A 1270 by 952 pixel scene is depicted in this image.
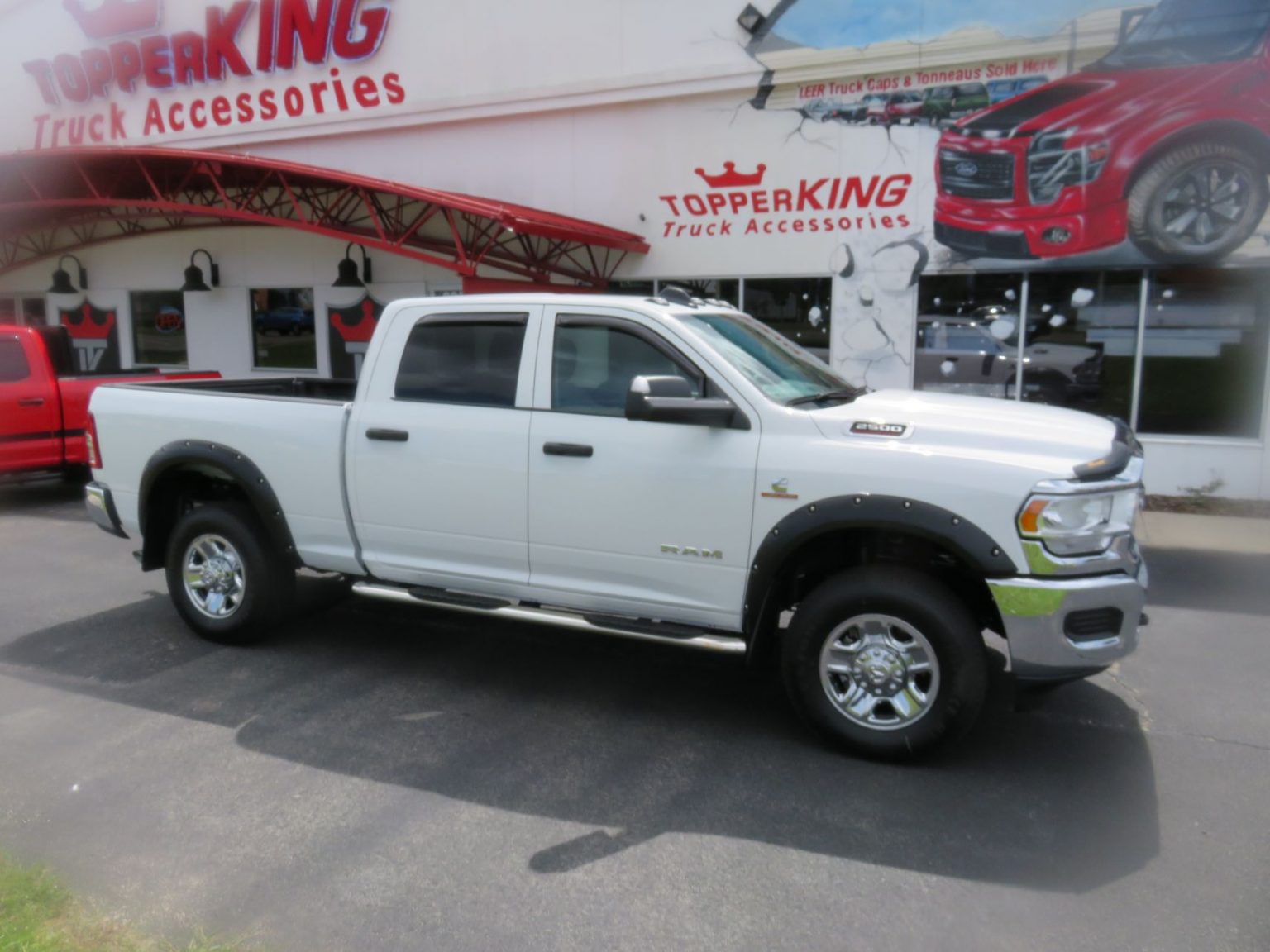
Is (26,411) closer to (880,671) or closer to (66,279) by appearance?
(66,279)

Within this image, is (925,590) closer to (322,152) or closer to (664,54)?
(664,54)

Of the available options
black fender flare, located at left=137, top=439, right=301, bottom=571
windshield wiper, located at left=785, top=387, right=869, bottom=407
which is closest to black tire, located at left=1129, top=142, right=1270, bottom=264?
windshield wiper, located at left=785, top=387, right=869, bottom=407

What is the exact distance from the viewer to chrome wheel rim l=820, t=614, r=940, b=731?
13.3 feet

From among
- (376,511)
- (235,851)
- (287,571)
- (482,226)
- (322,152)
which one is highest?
(322,152)

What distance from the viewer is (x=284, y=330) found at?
1588 centimetres

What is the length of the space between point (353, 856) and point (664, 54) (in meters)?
10.9

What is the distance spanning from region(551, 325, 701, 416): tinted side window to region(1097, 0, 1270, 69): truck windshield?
8204mm

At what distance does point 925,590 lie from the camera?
13.2 ft

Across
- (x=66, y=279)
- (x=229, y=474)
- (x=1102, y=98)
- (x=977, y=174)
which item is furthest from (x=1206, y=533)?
(x=66, y=279)

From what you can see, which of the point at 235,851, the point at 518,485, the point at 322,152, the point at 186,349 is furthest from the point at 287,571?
the point at 186,349

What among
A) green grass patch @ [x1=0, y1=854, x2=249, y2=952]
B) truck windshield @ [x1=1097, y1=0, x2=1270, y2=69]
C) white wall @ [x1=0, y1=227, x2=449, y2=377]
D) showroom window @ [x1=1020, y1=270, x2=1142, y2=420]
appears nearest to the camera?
green grass patch @ [x1=0, y1=854, x2=249, y2=952]

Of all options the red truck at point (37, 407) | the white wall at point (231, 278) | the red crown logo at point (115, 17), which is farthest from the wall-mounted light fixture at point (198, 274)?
the red truck at point (37, 407)

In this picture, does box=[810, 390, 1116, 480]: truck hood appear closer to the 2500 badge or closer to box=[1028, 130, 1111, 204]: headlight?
the 2500 badge

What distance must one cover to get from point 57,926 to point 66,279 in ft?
59.2
